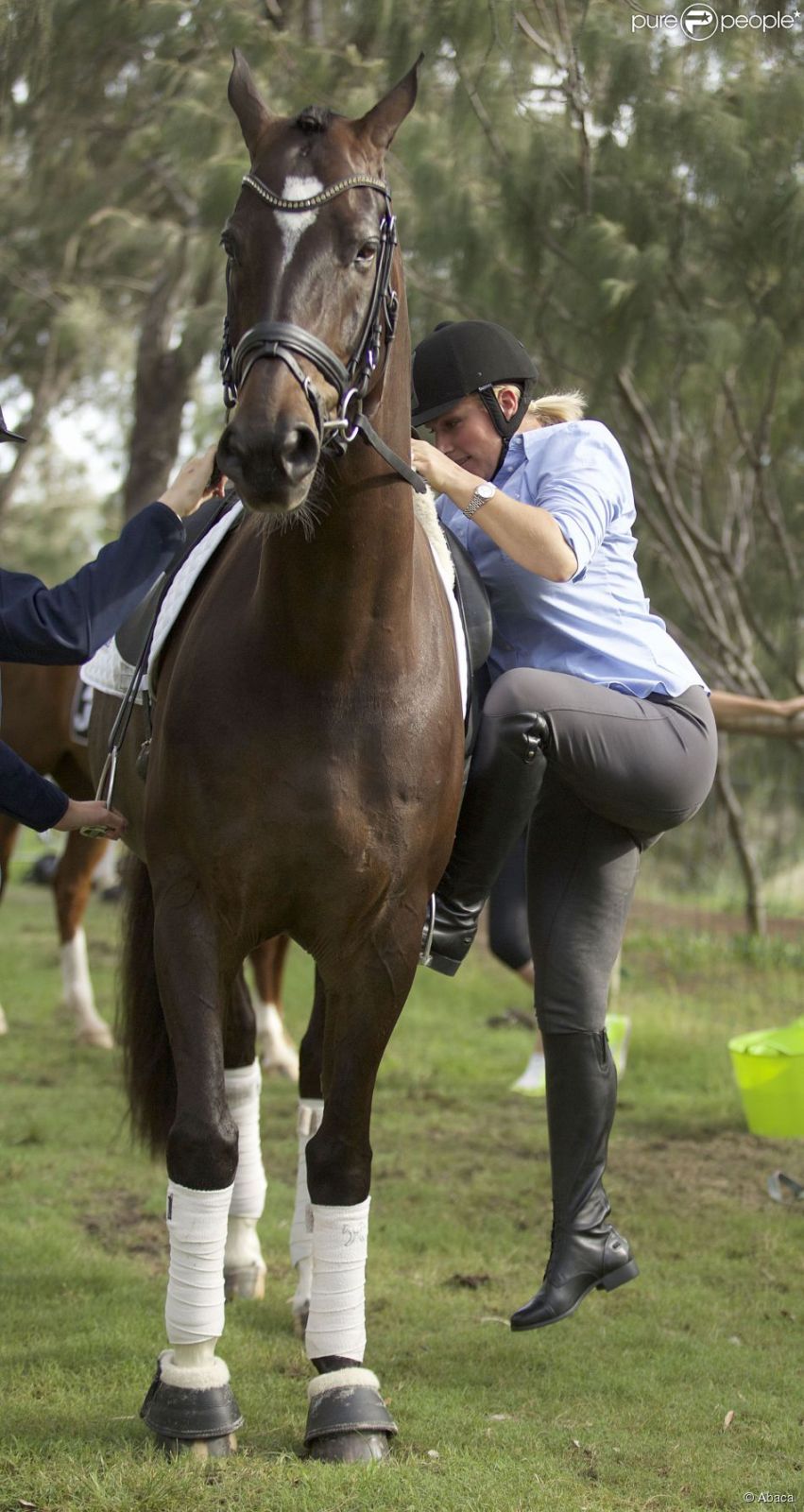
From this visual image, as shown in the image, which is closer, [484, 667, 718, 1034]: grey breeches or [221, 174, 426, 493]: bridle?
[221, 174, 426, 493]: bridle

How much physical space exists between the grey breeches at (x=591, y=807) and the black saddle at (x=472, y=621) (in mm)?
107

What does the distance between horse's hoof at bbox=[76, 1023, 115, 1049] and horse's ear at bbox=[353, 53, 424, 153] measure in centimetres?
528

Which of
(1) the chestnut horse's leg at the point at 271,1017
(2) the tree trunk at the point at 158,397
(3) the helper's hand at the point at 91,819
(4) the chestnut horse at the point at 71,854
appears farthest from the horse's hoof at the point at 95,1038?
(2) the tree trunk at the point at 158,397

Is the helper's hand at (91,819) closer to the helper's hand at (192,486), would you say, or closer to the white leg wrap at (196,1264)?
the helper's hand at (192,486)

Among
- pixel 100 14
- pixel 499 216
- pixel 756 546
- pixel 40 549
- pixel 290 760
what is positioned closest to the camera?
pixel 290 760

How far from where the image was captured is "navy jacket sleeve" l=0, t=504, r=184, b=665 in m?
3.19

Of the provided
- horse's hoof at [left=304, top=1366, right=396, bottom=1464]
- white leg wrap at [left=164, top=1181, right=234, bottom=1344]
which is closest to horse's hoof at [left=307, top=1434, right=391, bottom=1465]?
horse's hoof at [left=304, top=1366, right=396, bottom=1464]

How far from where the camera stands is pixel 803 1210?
4.80 metres

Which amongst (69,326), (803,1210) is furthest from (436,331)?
(69,326)

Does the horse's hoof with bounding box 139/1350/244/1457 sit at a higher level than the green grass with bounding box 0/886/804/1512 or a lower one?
higher

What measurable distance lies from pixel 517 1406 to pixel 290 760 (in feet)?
5.29

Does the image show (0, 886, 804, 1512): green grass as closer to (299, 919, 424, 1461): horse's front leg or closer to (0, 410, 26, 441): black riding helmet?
(299, 919, 424, 1461): horse's front leg

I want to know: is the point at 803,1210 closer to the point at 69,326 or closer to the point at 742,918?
the point at 742,918

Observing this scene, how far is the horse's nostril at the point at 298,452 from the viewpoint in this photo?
2232 millimetres
